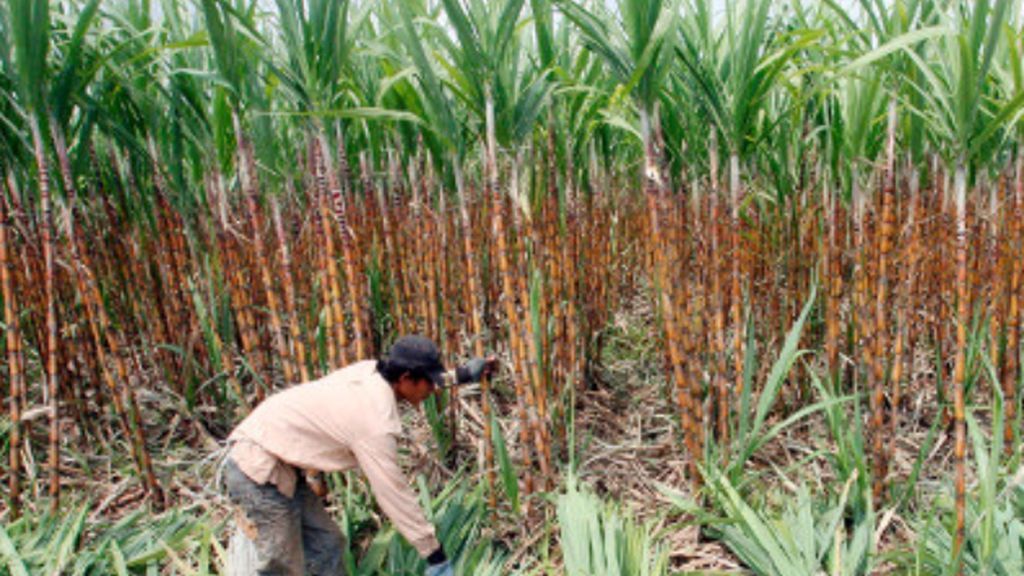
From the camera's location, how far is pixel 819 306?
296 cm

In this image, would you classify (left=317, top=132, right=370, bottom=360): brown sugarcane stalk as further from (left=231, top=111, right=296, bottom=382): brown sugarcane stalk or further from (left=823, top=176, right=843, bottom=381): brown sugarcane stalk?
(left=823, top=176, right=843, bottom=381): brown sugarcane stalk

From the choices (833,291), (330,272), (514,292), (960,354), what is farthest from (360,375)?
(833,291)

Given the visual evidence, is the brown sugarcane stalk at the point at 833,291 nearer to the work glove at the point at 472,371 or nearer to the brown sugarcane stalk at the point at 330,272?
the work glove at the point at 472,371

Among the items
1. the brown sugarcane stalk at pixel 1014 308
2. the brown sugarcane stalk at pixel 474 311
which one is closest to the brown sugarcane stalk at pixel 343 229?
the brown sugarcane stalk at pixel 474 311

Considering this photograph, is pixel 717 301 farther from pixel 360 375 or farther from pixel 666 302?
pixel 360 375

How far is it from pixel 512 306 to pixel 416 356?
1.24ft

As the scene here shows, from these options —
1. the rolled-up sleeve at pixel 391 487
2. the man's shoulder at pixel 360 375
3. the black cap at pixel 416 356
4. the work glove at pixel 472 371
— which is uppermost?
the black cap at pixel 416 356

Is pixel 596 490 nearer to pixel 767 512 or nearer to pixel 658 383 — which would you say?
pixel 767 512

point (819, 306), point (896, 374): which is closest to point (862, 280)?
point (896, 374)

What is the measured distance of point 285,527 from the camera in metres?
1.93

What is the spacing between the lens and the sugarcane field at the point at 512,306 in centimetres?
186

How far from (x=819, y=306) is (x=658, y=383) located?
76cm

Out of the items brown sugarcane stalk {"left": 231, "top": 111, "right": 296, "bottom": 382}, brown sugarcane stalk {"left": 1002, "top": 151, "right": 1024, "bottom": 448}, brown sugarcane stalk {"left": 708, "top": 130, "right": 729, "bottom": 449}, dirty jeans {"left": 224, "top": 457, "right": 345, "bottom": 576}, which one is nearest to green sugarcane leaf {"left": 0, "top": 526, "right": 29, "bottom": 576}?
dirty jeans {"left": 224, "top": 457, "right": 345, "bottom": 576}

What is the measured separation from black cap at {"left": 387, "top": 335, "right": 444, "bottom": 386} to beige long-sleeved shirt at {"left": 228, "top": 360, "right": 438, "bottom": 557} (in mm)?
76
